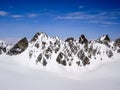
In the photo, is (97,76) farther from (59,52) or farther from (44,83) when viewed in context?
(44,83)

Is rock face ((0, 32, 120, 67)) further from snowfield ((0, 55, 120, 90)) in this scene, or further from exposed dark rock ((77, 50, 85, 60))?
snowfield ((0, 55, 120, 90))

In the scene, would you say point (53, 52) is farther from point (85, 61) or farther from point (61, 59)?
point (85, 61)

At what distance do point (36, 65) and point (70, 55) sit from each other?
110ft

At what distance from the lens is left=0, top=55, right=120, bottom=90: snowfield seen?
148 meters

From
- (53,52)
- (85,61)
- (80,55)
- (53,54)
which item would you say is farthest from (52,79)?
A: (85,61)

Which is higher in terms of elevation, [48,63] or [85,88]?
[48,63]

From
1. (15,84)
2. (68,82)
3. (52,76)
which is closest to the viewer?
(15,84)

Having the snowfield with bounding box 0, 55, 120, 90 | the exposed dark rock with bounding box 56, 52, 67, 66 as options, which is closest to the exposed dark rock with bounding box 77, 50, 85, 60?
the snowfield with bounding box 0, 55, 120, 90

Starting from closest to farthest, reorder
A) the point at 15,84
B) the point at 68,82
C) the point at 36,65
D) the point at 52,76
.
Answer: the point at 15,84 → the point at 68,82 → the point at 52,76 → the point at 36,65

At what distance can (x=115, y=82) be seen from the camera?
16950 centimetres

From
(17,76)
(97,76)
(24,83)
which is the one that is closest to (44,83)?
(24,83)

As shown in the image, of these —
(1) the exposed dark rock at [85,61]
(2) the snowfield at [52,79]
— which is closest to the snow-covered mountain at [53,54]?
(1) the exposed dark rock at [85,61]

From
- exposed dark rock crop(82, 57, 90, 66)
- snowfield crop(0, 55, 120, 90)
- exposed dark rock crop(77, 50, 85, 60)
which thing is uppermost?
exposed dark rock crop(77, 50, 85, 60)

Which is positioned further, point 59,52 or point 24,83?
point 59,52
